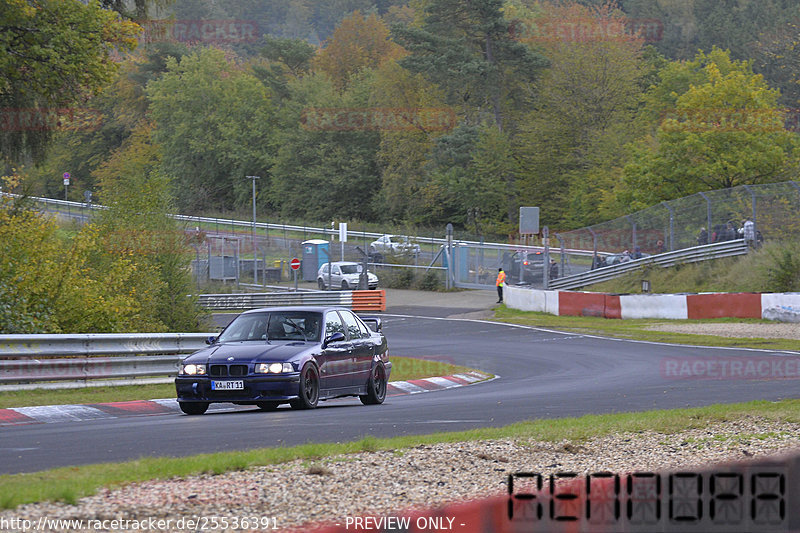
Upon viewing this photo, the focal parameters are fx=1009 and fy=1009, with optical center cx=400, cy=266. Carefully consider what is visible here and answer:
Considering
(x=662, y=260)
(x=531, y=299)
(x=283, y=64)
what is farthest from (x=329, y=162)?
(x=662, y=260)

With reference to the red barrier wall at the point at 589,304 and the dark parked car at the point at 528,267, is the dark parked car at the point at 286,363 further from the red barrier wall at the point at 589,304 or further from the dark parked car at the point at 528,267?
the dark parked car at the point at 528,267

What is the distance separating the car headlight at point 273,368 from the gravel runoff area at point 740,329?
58.4 feet

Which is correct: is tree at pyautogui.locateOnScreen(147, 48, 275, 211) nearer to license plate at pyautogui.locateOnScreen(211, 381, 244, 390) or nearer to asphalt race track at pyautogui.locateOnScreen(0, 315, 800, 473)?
asphalt race track at pyautogui.locateOnScreen(0, 315, 800, 473)

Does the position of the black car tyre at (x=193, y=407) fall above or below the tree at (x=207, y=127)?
below

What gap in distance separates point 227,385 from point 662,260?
104 ft

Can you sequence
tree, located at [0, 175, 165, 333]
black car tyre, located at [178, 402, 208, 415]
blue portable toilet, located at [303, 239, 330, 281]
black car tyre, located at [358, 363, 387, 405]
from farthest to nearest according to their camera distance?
blue portable toilet, located at [303, 239, 330, 281] → tree, located at [0, 175, 165, 333] → black car tyre, located at [358, 363, 387, 405] → black car tyre, located at [178, 402, 208, 415]

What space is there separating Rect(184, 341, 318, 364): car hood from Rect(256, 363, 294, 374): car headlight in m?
0.07

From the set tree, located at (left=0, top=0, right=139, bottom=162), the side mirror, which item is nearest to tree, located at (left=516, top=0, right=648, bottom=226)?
tree, located at (left=0, top=0, right=139, bottom=162)

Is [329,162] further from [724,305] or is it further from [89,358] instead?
[89,358]

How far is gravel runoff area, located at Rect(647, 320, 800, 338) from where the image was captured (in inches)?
1087

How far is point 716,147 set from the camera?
5381 centimetres

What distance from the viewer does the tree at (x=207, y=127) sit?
98.1m

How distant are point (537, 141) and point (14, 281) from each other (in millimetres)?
61476

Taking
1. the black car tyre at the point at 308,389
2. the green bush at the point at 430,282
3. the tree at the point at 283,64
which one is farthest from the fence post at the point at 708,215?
the tree at the point at 283,64
